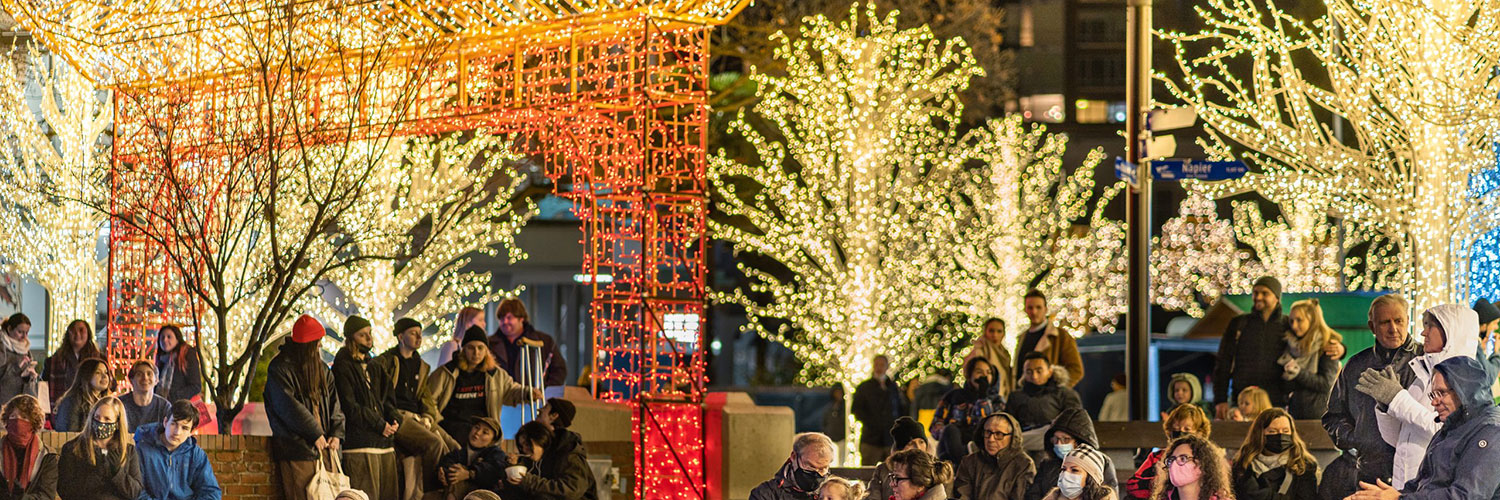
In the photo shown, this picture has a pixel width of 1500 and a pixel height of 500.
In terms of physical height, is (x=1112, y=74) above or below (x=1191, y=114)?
above

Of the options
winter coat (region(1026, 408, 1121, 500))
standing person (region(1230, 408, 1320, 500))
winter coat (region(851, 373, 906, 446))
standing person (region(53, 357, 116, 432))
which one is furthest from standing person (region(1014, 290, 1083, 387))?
standing person (region(53, 357, 116, 432))

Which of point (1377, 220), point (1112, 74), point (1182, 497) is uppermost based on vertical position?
point (1112, 74)

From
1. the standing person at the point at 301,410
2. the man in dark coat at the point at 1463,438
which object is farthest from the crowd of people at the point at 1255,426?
the standing person at the point at 301,410

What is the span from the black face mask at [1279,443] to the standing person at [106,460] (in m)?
6.06

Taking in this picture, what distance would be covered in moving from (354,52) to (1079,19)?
150 feet

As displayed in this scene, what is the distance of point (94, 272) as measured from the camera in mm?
28359

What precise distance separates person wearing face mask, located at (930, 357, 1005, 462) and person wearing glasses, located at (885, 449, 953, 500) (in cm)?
288

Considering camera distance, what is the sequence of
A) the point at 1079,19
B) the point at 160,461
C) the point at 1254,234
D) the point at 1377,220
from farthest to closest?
the point at 1079,19
the point at 1254,234
the point at 1377,220
the point at 160,461

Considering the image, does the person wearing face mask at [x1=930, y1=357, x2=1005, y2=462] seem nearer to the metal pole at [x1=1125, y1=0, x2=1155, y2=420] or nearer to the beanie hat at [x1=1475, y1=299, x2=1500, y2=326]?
the metal pole at [x1=1125, y1=0, x2=1155, y2=420]

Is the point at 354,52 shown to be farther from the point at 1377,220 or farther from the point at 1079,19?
the point at 1079,19

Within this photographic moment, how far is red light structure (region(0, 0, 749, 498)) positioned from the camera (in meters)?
16.7

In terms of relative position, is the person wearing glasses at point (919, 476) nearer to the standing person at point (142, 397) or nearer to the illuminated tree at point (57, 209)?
the standing person at point (142, 397)

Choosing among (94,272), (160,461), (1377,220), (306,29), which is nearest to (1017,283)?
(1377,220)

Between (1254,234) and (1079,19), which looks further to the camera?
(1079,19)
